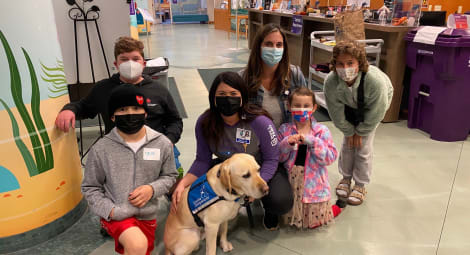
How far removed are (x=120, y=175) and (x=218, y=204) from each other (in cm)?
57

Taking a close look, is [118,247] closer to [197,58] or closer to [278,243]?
[278,243]

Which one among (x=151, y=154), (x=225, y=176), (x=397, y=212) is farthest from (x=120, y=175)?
(x=397, y=212)

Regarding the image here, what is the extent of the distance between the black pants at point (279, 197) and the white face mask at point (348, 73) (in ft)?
2.64

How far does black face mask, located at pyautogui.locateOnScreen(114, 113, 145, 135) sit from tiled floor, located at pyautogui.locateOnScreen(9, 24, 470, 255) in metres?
0.84

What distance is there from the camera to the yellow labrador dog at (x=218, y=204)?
1732 millimetres

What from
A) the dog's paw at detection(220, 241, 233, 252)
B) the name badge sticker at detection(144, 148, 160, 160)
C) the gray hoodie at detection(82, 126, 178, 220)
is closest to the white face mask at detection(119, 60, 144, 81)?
the gray hoodie at detection(82, 126, 178, 220)

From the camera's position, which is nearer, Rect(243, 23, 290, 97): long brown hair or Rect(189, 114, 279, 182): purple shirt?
Rect(189, 114, 279, 182): purple shirt

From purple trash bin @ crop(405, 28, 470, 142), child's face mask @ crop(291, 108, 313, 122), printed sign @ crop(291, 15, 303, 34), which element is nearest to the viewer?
child's face mask @ crop(291, 108, 313, 122)

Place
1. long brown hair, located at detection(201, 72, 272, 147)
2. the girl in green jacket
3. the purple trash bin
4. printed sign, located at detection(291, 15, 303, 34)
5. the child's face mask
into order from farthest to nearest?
printed sign, located at detection(291, 15, 303, 34)
the purple trash bin
the girl in green jacket
the child's face mask
long brown hair, located at detection(201, 72, 272, 147)

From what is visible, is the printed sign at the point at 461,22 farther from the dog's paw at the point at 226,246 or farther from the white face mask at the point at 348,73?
the dog's paw at the point at 226,246

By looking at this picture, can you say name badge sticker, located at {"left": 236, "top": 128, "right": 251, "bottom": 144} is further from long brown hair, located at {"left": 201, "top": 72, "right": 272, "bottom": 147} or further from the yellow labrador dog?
the yellow labrador dog

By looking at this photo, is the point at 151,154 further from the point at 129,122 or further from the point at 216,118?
the point at 216,118

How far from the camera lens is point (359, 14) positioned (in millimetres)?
3342

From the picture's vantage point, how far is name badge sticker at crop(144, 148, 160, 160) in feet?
6.24
